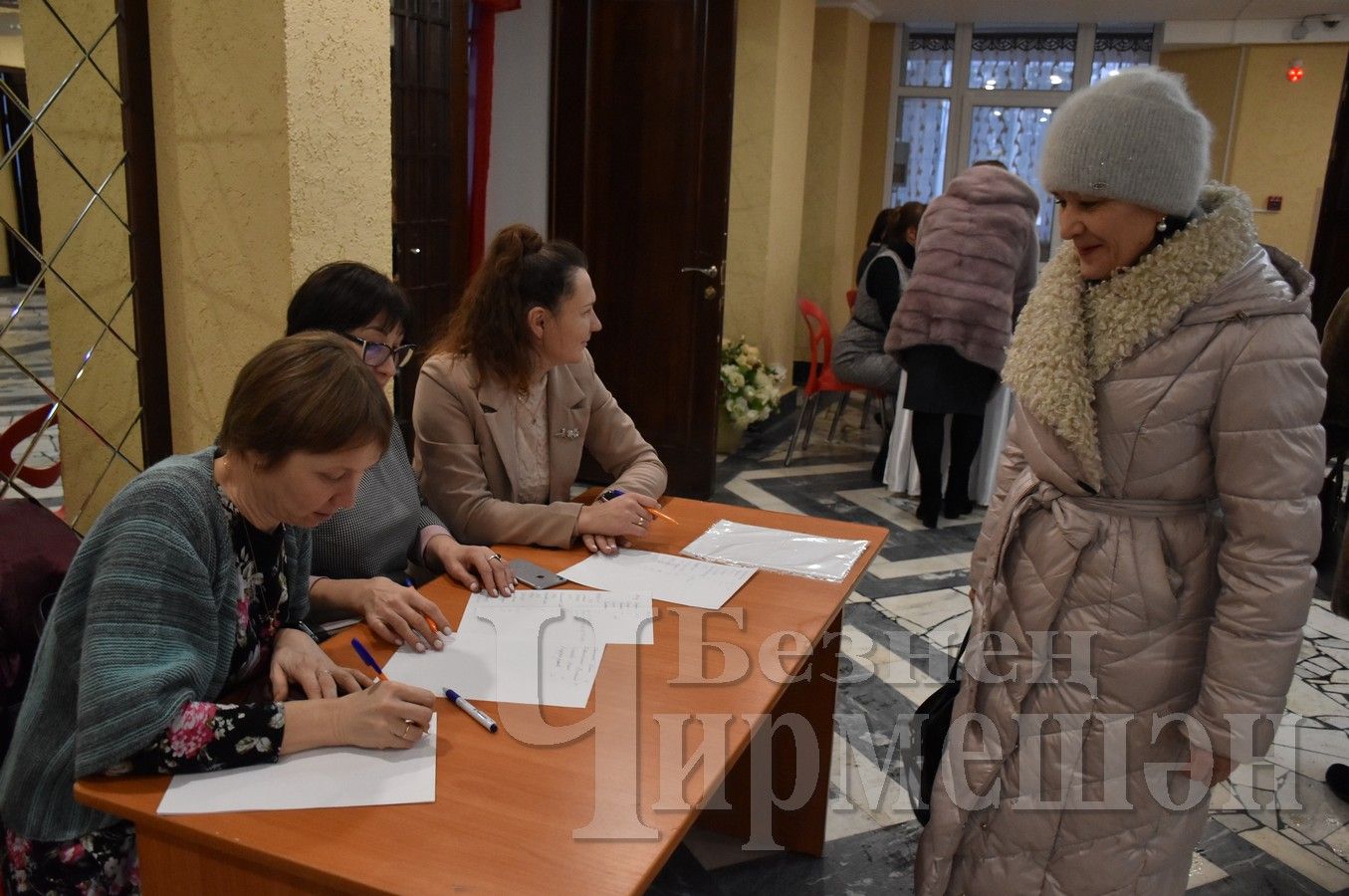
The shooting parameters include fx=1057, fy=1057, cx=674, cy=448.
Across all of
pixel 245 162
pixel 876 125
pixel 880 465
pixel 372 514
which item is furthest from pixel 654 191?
pixel 876 125

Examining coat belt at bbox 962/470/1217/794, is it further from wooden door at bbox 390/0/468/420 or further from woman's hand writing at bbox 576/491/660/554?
wooden door at bbox 390/0/468/420

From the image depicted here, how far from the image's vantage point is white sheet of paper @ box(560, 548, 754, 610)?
1778 mm

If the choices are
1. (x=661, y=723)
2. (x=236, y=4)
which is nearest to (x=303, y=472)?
(x=661, y=723)

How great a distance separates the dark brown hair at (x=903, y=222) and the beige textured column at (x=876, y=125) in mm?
3723

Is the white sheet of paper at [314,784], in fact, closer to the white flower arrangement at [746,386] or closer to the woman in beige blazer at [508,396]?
the woman in beige blazer at [508,396]

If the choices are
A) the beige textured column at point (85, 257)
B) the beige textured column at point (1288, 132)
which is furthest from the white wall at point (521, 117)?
the beige textured column at point (1288, 132)

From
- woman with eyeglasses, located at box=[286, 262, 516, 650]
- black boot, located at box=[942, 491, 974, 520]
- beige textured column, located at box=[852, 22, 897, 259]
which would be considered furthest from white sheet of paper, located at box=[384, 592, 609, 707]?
beige textured column, located at box=[852, 22, 897, 259]

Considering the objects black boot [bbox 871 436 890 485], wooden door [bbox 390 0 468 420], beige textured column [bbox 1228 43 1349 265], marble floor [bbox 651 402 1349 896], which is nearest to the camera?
marble floor [bbox 651 402 1349 896]

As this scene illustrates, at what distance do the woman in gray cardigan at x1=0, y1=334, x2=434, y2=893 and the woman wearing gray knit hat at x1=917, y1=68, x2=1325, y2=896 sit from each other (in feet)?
3.15

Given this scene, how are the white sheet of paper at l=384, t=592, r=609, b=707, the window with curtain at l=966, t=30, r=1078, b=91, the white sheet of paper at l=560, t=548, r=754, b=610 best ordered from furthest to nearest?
the window with curtain at l=966, t=30, r=1078, b=91
the white sheet of paper at l=560, t=548, r=754, b=610
the white sheet of paper at l=384, t=592, r=609, b=707

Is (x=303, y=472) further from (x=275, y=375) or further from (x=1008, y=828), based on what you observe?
(x=1008, y=828)

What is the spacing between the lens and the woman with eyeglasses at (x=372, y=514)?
1.80 metres

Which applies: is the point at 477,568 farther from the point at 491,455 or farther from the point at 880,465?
the point at 880,465

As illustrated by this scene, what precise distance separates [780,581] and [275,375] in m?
0.95
